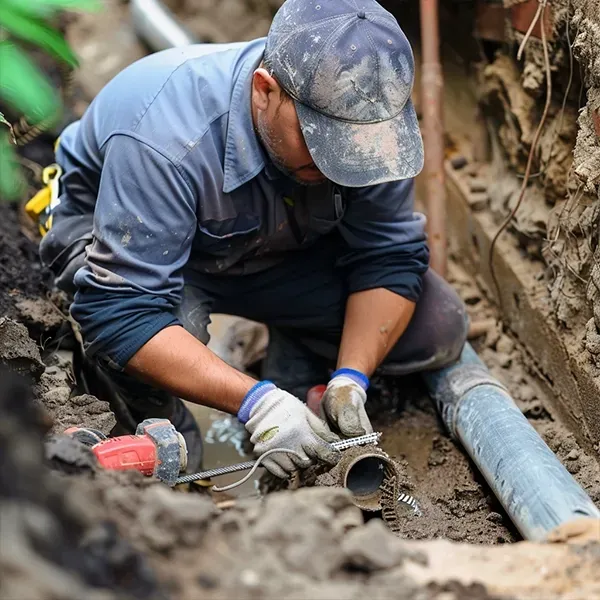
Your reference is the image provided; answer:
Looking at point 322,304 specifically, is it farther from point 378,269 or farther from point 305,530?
point 305,530

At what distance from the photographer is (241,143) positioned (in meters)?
2.63

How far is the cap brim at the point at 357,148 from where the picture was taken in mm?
2404

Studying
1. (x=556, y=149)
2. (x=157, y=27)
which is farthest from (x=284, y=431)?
(x=157, y=27)

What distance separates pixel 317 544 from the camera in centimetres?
156

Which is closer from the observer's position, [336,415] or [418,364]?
[336,415]

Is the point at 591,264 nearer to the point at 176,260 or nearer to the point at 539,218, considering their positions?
the point at 539,218

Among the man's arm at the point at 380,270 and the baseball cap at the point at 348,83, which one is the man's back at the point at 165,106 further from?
the man's arm at the point at 380,270

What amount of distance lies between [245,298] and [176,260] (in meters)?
0.62

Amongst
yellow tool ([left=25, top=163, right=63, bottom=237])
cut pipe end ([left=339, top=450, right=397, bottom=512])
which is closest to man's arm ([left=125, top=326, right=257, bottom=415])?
cut pipe end ([left=339, top=450, right=397, bottom=512])

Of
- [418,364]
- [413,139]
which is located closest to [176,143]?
[413,139]

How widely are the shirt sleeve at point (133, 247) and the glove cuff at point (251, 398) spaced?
33 centimetres

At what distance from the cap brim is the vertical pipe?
117 cm

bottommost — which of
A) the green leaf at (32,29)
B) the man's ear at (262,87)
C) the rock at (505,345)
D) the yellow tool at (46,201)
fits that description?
the rock at (505,345)

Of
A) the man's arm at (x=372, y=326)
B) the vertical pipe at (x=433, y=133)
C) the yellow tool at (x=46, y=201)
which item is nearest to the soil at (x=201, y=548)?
the man's arm at (x=372, y=326)
